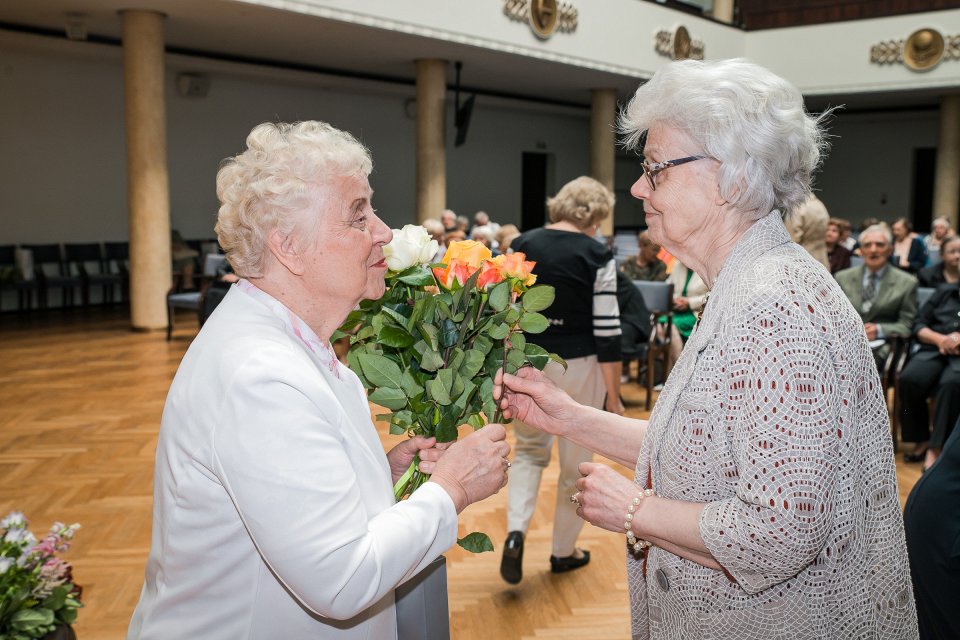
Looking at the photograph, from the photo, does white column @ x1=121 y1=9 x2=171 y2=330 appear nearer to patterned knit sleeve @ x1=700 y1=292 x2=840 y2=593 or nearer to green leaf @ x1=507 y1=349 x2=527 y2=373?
green leaf @ x1=507 y1=349 x2=527 y2=373

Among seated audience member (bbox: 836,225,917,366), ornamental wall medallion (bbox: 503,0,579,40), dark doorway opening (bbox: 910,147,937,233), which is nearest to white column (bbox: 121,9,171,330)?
ornamental wall medallion (bbox: 503,0,579,40)

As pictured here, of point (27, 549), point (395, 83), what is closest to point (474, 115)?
point (395, 83)

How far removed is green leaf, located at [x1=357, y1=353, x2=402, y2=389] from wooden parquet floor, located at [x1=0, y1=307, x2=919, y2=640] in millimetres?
1797

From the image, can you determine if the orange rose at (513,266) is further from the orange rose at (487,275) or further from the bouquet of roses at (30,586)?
the bouquet of roses at (30,586)

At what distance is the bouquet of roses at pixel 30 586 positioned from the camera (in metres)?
1.86

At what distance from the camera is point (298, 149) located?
147 centimetres

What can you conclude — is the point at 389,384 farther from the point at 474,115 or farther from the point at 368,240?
the point at 474,115

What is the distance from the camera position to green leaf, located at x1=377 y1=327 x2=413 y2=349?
165 cm

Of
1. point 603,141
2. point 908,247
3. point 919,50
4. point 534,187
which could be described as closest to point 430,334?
point 908,247

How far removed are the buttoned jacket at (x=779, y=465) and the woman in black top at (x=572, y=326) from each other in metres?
2.23

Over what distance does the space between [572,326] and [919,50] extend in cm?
1460

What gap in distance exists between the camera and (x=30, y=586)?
193 cm

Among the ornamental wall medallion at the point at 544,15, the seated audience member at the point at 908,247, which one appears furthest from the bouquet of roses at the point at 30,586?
the seated audience member at the point at 908,247

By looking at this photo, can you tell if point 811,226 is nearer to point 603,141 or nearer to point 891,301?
point 891,301
